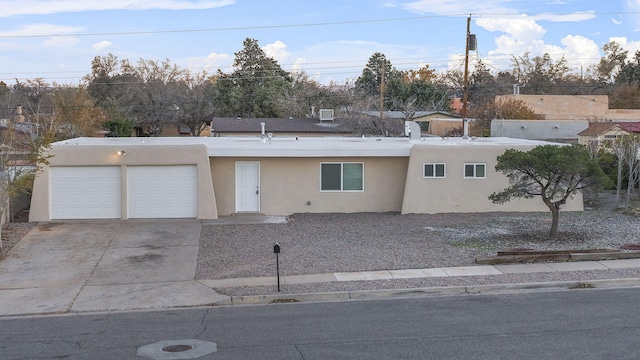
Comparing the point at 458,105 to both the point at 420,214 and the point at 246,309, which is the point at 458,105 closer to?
the point at 420,214

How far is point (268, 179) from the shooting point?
2414 cm

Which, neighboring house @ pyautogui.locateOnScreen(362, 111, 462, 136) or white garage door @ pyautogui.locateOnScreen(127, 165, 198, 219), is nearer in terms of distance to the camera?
white garage door @ pyautogui.locateOnScreen(127, 165, 198, 219)

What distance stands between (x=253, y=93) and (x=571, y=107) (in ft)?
102

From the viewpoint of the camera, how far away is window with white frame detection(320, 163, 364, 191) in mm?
24359

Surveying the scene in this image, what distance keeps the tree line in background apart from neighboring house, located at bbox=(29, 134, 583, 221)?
936 inches

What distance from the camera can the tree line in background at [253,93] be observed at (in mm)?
57344

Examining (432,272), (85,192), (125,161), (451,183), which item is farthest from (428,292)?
(85,192)

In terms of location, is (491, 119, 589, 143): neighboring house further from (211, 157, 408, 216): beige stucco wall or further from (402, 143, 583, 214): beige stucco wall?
(211, 157, 408, 216): beige stucco wall

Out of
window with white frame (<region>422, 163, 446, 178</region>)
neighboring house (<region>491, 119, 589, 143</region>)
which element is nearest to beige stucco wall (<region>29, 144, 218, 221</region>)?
window with white frame (<region>422, 163, 446, 178</region>)

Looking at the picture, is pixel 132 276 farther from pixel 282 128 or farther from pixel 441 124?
pixel 441 124

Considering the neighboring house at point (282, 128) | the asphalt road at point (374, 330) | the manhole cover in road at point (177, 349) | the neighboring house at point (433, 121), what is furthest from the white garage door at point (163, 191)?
the neighboring house at point (433, 121)

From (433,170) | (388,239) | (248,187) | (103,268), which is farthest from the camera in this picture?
(433,170)

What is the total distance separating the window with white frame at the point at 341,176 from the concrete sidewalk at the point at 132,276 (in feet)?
20.2

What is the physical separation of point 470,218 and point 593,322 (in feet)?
41.0
